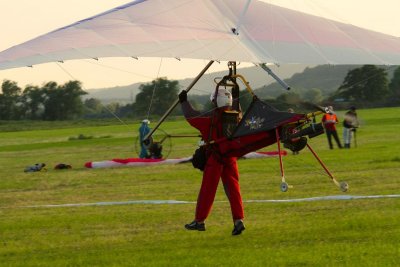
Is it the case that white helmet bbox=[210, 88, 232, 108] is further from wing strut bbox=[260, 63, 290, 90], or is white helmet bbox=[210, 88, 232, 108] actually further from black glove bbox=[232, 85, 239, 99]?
wing strut bbox=[260, 63, 290, 90]

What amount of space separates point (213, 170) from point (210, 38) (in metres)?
1.88

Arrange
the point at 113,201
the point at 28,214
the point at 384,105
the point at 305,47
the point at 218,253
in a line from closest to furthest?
the point at 218,253
the point at 305,47
the point at 28,214
the point at 113,201
the point at 384,105

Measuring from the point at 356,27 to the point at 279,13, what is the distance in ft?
3.89

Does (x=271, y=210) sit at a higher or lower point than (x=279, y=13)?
lower

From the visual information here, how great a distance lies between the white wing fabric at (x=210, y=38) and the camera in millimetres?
10461

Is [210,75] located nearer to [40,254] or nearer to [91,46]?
[91,46]

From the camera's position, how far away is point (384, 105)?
96188 millimetres

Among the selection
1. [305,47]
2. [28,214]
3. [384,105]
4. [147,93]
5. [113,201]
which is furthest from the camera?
[384,105]

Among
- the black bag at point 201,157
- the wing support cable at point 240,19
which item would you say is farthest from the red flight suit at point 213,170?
the wing support cable at point 240,19

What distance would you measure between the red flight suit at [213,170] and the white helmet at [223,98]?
9cm

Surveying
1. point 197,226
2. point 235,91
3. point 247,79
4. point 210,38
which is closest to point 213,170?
point 197,226

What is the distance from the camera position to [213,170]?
11.6 m

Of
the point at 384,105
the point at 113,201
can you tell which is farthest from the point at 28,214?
the point at 384,105

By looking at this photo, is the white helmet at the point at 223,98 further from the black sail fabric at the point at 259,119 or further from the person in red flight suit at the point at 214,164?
the black sail fabric at the point at 259,119
